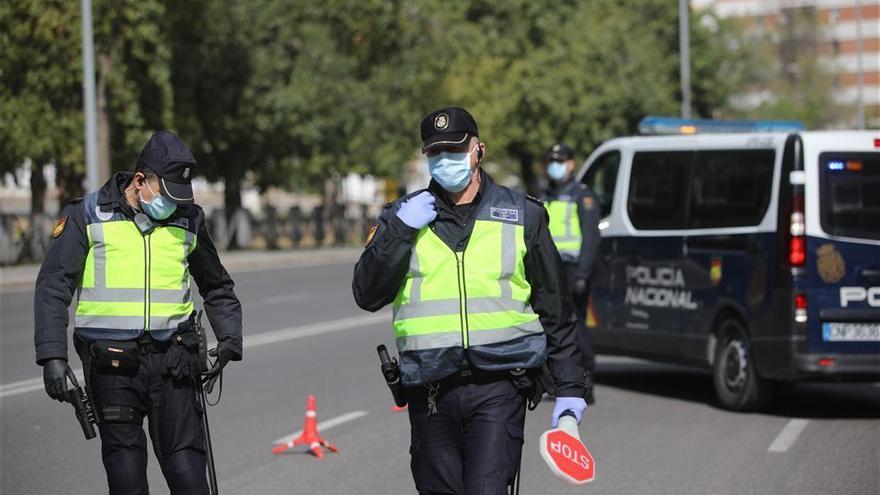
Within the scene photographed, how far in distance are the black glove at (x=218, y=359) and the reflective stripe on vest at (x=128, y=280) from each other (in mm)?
241

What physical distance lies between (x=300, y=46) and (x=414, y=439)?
4189cm

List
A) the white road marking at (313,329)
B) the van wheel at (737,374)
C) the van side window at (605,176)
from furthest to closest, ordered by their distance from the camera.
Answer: the white road marking at (313,329) → the van side window at (605,176) → the van wheel at (737,374)

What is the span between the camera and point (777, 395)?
1236 centimetres

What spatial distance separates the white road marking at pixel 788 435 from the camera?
1005cm

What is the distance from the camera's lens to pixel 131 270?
6.07 metres

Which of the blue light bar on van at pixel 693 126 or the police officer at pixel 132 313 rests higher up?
the blue light bar on van at pixel 693 126

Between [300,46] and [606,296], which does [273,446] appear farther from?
[300,46]

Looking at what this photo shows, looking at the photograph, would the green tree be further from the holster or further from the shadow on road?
the holster

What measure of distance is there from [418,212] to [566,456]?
935mm

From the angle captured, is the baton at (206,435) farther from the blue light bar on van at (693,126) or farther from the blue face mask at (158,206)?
the blue light bar on van at (693,126)

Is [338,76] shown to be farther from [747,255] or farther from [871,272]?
[871,272]

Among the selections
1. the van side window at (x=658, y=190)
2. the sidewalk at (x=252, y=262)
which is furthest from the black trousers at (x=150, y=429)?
the sidewalk at (x=252, y=262)

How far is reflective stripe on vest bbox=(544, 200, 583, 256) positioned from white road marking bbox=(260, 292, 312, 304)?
13.0 metres

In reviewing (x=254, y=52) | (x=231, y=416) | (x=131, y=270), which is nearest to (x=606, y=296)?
(x=231, y=416)
